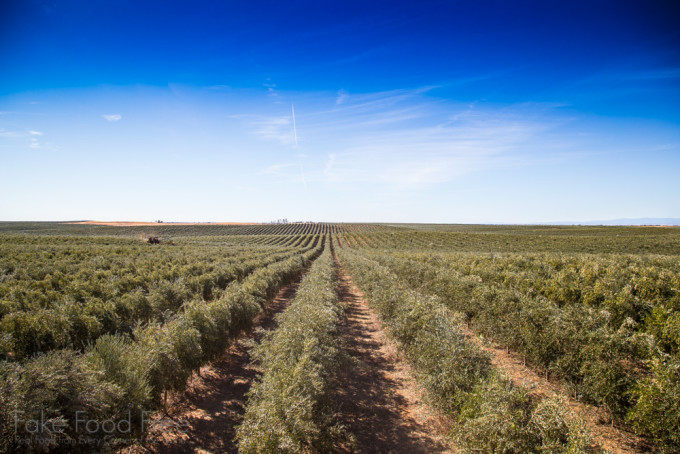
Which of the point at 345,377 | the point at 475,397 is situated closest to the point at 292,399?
the point at 475,397

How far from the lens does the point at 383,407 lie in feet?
25.3

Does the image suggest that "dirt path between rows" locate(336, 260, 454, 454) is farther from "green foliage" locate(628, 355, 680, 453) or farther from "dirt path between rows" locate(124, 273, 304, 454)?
"green foliage" locate(628, 355, 680, 453)

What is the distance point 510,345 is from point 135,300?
1526 centimetres

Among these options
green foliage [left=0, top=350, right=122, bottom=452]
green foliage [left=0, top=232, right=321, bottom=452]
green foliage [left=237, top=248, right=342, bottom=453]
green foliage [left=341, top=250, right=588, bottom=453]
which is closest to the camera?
green foliage [left=0, top=350, right=122, bottom=452]

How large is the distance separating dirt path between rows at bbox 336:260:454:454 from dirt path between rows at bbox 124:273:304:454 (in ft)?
9.54

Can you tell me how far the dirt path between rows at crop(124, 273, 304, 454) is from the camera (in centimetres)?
593

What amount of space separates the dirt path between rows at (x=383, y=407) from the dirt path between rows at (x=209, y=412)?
291 centimetres

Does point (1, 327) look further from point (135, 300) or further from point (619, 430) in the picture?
point (619, 430)

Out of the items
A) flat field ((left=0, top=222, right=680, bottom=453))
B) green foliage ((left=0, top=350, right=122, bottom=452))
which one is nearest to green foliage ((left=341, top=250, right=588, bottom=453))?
flat field ((left=0, top=222, right=680, bottom=453))

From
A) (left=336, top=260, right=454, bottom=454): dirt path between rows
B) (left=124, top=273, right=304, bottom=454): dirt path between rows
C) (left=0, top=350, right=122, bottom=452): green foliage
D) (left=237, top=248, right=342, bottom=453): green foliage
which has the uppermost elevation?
(left=0, top=350, right=122, bottom=452): green foliage

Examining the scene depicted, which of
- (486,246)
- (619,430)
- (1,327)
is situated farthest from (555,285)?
(486,246)

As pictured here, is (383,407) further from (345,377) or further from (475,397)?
(475,397)

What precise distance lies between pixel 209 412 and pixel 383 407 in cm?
484

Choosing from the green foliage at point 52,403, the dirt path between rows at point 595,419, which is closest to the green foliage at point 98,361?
the green foliage at point 52,403
